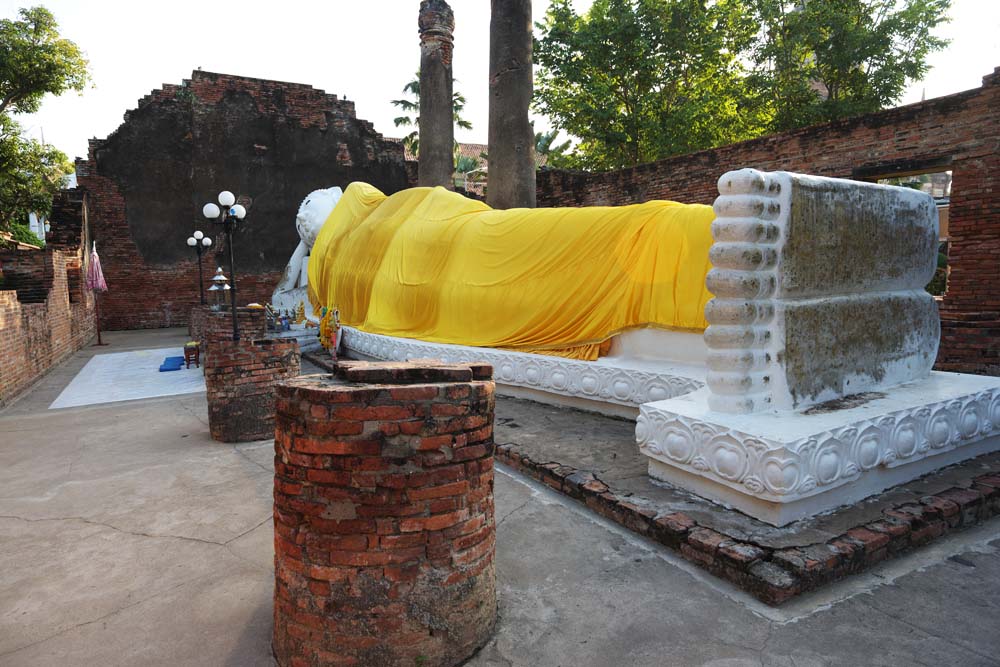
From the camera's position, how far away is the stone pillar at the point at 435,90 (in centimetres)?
1138

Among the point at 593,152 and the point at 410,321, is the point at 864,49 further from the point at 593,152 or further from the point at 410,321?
the point at 410,321

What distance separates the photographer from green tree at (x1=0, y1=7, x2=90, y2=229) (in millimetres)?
12570

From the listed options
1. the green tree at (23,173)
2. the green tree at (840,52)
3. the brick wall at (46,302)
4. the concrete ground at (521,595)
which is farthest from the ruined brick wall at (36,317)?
the green tree at (840,52)

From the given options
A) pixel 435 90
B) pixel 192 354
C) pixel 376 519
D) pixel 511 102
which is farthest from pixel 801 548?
pixel 435 90

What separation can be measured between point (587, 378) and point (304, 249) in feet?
23.4

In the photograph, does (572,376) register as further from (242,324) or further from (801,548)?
(242,324)

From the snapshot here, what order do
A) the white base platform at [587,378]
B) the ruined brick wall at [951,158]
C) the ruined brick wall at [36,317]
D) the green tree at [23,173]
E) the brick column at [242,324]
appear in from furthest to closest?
1. the green tree at [23,173]
2. the ruined brick wall at [951,158]
3. the ruined brick wall at [36,317]
4. the brick column at [242,324]
5. the white base platform at [587,378]

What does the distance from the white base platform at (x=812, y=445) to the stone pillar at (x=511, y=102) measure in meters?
6.73

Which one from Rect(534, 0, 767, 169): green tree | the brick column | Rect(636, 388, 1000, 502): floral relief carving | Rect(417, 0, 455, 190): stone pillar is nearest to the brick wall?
the brick column

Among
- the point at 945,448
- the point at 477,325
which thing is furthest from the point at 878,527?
the point at 477,325

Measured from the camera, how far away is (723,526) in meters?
2.62

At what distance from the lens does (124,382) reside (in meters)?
7.29

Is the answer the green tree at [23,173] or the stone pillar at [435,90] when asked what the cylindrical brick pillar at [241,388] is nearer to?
the stone pillar at [435,90]

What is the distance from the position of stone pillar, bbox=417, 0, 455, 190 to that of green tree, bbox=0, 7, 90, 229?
8349 millimetres
